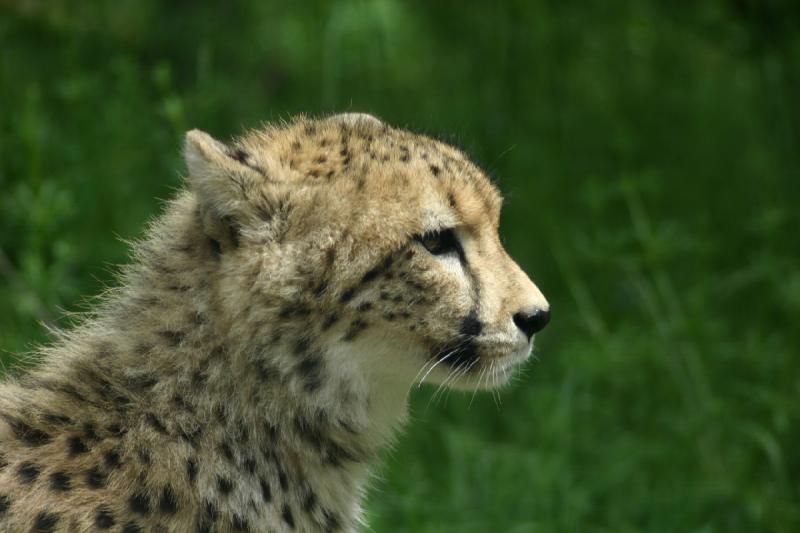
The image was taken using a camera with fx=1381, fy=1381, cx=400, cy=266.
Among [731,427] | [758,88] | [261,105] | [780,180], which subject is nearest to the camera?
[731,427]

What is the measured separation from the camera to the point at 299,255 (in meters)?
3.20

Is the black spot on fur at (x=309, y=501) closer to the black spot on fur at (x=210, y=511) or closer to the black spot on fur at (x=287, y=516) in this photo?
the black spot on fur at (x=287, y=516)

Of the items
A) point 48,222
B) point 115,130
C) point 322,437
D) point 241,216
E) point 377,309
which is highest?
point 115,130

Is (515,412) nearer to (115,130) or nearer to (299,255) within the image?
(115,130)

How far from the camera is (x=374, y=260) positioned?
3.22 metres

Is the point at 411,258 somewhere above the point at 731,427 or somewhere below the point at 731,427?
above

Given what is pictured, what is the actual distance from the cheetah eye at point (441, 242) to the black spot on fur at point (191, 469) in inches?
28.9

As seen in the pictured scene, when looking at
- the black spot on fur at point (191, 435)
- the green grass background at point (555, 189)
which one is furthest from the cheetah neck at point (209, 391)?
the green grass background at point (555, 189)

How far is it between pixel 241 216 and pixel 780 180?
3730 millimetres

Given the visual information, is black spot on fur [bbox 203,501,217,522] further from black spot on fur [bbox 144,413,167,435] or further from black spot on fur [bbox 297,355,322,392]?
black spot on fur [bbox 297,355,322,392]

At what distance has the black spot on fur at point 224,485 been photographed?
312 cm

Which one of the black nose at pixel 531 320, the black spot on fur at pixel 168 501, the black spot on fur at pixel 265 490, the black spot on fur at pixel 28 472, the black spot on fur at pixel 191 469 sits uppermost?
the black spot on fur at pixel 28 472

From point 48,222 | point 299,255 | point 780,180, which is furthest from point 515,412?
point 299,255

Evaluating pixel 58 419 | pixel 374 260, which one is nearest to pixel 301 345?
pixel 374 260
